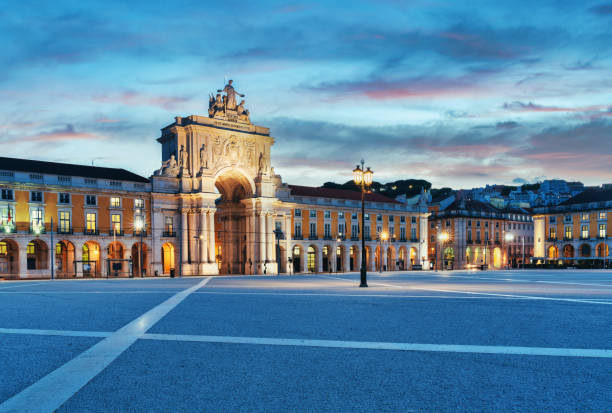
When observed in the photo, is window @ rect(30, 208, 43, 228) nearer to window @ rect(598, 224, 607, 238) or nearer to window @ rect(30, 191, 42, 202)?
window @ rect(30, 191, 42, 202)

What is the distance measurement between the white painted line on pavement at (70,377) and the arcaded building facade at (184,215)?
40.3 meters

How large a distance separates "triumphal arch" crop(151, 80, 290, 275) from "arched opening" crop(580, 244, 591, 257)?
58017mm

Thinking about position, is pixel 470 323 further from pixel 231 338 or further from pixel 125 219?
pixel 125 219

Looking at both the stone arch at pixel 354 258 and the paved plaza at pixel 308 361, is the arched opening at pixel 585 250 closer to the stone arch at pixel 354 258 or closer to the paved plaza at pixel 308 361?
the stone arch at pixel 354 258

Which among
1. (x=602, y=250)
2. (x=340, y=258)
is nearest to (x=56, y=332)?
(x=340, y=258)

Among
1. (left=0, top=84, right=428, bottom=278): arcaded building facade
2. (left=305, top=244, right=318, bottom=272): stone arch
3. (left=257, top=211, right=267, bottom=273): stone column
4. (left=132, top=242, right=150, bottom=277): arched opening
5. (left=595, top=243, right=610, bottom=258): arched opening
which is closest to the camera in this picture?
(left=0, top=84, right=428, bottom=278): arcaded building facade

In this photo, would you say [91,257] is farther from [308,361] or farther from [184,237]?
[308,361]

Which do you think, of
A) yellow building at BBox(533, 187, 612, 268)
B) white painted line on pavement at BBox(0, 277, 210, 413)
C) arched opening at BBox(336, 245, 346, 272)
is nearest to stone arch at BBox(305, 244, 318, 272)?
arched opening at BBox(336, 245, 346, 272)

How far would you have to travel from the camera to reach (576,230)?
95.8 metres

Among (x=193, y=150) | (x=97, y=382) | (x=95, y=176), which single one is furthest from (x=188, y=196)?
(x=97, y=382)

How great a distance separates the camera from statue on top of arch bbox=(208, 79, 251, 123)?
223 ft

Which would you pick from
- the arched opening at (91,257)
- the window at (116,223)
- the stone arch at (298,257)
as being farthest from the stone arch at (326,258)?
the arched opening at (91,257)

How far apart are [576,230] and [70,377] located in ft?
340

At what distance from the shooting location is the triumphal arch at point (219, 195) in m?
63.2
